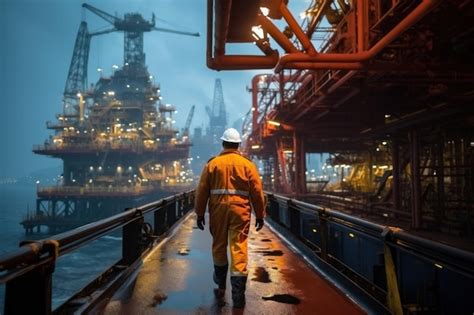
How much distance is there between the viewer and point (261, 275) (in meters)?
6.13

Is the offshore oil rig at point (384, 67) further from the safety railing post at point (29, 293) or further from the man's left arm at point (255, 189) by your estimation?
the safety railing post at point (29, 293)

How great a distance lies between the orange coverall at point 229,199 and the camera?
4688mm

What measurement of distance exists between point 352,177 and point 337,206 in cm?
2296

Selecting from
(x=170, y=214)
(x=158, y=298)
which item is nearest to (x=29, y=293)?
(x=158, y=298)

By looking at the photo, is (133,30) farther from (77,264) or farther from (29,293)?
(29,293)

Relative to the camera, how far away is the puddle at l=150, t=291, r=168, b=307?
4640mm

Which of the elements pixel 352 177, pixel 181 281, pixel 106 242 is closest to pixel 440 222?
pixel 181 281

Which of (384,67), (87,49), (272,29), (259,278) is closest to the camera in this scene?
(259,278)

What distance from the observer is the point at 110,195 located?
6028 cm

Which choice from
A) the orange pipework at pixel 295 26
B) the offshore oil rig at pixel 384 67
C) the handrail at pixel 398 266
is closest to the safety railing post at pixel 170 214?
the handrail at pixel 398 266

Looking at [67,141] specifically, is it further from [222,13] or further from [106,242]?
[222,13]

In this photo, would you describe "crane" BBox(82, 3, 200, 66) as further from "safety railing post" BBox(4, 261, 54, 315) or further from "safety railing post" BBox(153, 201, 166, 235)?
"safety railing post" BBox(4, 261, 54, 315)

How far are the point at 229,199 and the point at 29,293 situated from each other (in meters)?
2.36

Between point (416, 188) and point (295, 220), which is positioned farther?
point (416, 188)
